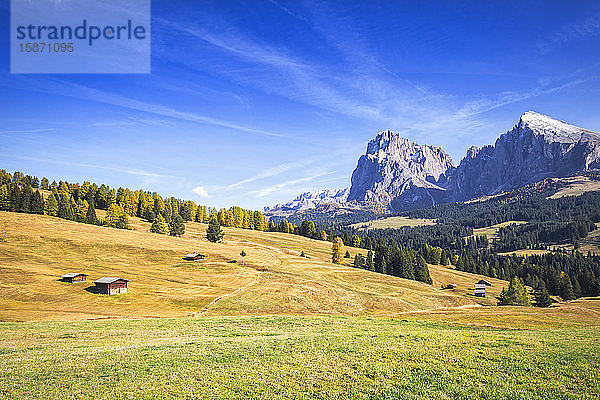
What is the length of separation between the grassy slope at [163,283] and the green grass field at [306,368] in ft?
104

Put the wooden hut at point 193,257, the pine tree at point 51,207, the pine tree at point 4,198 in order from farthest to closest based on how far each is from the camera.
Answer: the pine tree at point 51,207, the pine tree at point 4,198, the wooden hut at point 193,257

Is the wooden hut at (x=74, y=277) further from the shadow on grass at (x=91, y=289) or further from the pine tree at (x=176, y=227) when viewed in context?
the pine tree at (x=176, y=227)

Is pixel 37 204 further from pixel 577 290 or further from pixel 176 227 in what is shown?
pixel 577 290

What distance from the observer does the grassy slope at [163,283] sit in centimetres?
5775

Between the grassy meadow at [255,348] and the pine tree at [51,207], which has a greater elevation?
the pine tree at [51,207]

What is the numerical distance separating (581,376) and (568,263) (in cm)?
21806

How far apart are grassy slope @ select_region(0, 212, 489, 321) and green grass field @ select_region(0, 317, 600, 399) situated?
3174 centimetres

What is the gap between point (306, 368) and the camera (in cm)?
1875

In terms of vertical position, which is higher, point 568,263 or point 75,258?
point 75,258

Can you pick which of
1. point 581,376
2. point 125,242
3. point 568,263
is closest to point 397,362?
point 581,376

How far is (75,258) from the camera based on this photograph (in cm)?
8062

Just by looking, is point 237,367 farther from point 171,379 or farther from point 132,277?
point 132,277

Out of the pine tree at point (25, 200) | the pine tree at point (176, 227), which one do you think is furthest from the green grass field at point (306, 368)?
the pine tree at point (25, 200)

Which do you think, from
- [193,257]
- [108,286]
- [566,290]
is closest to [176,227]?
[193,257]
